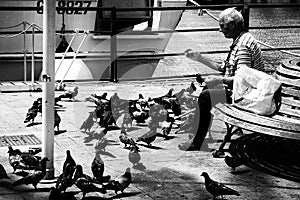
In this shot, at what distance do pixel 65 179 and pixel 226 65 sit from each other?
2.30 m

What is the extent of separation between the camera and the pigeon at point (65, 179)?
5979mm

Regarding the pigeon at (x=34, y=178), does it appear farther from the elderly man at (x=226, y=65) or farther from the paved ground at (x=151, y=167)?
the elderly man at (x=226, y=65)

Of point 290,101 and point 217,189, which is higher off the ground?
point 290,101

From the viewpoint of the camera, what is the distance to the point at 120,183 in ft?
20.1

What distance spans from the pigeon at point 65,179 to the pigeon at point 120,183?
0.30 m

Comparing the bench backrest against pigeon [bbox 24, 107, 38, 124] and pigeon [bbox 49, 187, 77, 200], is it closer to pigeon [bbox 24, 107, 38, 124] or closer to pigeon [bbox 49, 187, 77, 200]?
pigeon [bbox 49, 187, 77, 200]

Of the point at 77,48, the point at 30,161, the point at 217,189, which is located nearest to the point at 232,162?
the point at 217,189

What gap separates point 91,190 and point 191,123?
7.77 ft

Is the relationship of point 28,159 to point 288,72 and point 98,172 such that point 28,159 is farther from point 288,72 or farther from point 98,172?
point 288,72

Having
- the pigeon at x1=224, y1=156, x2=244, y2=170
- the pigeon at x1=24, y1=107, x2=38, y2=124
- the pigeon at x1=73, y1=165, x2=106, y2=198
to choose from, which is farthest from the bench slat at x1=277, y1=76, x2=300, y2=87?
the pigeon at x1=24, y1=107, x2=38, y2=124

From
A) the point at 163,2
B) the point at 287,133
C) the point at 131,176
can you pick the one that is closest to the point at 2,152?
the point at 131,176

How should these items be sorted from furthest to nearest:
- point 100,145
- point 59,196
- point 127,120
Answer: point 127,120 < point 100,145 < point 59,196

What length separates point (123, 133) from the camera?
7.96 m

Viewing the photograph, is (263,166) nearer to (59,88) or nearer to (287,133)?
(287,133)
